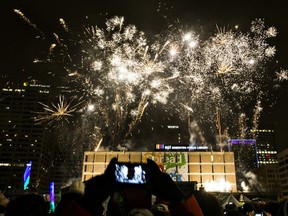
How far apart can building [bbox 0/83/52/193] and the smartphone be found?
131716mm

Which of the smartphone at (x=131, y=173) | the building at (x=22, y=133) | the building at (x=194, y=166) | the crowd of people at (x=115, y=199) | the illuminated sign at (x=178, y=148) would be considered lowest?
the crowd of people at (x=115, y=199)

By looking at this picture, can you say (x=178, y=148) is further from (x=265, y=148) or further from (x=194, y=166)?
(x=265, y=148)

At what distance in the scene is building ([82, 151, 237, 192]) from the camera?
143 feet

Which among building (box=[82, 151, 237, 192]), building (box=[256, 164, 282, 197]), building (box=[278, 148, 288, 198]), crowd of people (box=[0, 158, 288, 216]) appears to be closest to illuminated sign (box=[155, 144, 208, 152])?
building (box=[82, 151, 237, 192])

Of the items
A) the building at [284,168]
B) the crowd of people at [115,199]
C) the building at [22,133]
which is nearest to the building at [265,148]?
the building at [284,168]

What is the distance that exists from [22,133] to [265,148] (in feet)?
426

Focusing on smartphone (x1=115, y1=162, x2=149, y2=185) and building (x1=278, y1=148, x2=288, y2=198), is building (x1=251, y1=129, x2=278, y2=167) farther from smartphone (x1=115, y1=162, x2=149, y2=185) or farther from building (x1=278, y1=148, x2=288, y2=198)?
smartphone (x1=115, y1=162, x2=149, y2=185)

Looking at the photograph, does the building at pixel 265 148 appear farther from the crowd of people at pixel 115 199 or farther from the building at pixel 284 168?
the crowd of people at pixel 115 199

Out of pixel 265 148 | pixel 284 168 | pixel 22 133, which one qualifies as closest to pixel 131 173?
pixel 284 168

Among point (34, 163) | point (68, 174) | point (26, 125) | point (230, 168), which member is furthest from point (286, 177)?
point (68, 174)

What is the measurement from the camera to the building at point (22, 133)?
4852 inches

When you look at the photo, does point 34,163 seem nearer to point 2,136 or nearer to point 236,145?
point 2,136

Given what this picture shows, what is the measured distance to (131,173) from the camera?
6.67 ft

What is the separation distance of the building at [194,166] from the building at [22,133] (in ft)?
287
